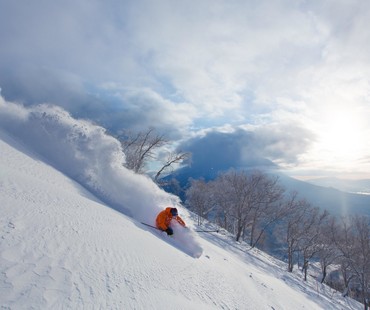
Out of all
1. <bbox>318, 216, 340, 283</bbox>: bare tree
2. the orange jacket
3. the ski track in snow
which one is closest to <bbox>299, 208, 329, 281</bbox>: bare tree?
<bbox>318, 216, 340, 283</bbox>: bare tree

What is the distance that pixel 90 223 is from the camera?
19.6 ft

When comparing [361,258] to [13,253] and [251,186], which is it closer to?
[251,186]

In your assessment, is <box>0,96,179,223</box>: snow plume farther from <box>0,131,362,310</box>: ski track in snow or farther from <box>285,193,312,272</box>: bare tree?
<box>285,193,312,272</box>: bare tree

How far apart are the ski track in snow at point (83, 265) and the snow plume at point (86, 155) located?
10.6ft

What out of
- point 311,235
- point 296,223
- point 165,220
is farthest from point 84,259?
point 311,235

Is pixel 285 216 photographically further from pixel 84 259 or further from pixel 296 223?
pixel 84 259

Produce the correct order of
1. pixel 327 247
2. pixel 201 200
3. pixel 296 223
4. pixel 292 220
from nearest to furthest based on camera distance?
pixel 327 247
pixel 296 223
pixel 292 220
pixel 201 200

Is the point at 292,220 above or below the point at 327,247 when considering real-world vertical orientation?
above

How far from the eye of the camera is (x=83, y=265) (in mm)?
4180

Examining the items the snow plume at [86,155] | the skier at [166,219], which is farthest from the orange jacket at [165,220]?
the snow plume at [86,155]

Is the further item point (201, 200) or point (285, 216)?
point (201, 200)

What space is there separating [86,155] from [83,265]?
851 cm

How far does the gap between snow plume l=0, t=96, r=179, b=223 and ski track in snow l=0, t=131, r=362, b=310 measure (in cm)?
323

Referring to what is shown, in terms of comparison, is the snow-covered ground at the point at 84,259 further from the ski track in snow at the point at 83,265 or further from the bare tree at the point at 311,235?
the bare tree at the point at 311,235
